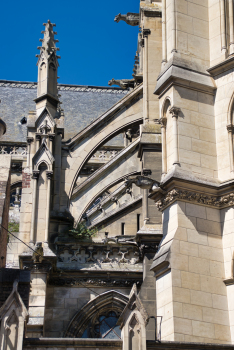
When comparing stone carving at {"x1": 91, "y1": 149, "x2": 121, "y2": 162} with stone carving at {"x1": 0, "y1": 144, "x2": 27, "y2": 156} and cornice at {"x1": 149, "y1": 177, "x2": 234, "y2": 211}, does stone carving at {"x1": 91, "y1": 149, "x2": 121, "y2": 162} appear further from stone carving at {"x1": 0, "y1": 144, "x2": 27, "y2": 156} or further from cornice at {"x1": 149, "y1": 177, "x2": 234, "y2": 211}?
cornice at {"x1": 149, "y1": 177, "x2": 234, "y2": 211}

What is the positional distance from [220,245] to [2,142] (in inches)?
859

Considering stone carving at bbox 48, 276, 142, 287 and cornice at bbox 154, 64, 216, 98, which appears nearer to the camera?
cornice at bbox 154, 64, 216, 98

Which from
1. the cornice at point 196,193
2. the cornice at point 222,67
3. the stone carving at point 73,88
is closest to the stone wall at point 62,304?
the cornice at point 196,193

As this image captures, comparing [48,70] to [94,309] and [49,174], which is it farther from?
[94,309]

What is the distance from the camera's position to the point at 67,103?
122ft

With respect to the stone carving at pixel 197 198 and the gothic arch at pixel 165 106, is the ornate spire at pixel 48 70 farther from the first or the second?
the stone carving at pixel 197 198

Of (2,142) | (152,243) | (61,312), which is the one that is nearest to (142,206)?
(152,243)

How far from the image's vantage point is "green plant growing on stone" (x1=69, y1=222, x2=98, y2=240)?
16.3m

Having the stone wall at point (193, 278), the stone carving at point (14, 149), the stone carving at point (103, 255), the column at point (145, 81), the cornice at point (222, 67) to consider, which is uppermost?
the stone carving at point (14, 149)

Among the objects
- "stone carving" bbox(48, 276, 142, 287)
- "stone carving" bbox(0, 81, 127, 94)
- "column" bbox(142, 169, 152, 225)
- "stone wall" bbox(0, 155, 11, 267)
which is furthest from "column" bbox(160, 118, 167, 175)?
"stone carving" bbox(0, 81, 127, 94)

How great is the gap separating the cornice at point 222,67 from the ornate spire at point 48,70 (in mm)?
6356

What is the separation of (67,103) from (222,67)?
83.9 feet

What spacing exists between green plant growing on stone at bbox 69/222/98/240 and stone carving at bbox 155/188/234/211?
5.20 metres

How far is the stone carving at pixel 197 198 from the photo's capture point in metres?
11.1
